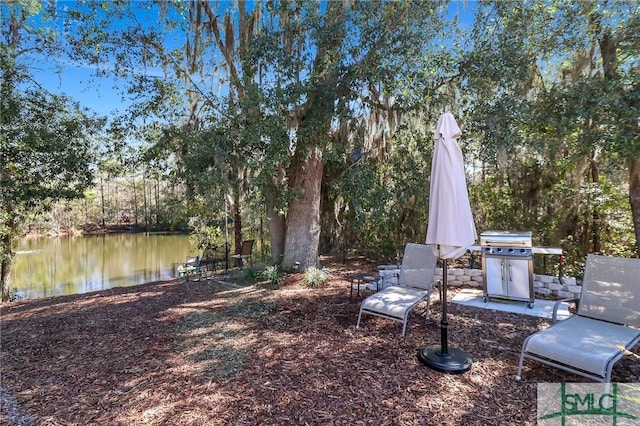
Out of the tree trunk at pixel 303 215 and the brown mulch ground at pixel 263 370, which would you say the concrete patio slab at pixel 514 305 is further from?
the tree trunk at pixel 303 215

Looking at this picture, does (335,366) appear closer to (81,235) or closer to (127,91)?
(127,91)

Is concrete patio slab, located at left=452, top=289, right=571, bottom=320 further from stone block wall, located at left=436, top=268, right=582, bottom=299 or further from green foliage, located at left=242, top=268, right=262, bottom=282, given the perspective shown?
green foliage, located at left=242, top=268, right=262, bottom=282

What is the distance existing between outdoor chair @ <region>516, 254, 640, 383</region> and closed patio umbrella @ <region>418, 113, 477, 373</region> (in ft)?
1.78

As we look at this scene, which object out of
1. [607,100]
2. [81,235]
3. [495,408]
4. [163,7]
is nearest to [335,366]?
[495,408]

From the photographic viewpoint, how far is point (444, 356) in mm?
2789

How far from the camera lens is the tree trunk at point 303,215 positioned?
6.34 metres

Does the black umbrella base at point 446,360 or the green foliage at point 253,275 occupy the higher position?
the green foliage at point 253,275

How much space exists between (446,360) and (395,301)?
925 mm

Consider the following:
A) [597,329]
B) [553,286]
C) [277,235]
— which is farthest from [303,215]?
[597,329]

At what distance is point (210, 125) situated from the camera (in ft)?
20.6

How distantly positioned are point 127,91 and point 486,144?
697 cm

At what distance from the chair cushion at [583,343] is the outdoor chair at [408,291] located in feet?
3.81

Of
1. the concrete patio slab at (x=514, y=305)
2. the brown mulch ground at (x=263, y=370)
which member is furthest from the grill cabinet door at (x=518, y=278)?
the brown mulch ground at (x=263, y=370)

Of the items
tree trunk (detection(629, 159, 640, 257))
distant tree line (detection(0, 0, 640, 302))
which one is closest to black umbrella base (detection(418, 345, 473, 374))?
distant tree line (detection(0, 0, 640, 302))
